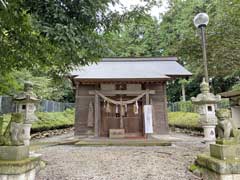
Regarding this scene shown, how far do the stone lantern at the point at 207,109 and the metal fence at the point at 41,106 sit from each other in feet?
18.1

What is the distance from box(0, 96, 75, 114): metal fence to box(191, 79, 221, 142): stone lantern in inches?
217

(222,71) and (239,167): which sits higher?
(222,71)

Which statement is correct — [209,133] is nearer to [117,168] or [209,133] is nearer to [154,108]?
[117,168]

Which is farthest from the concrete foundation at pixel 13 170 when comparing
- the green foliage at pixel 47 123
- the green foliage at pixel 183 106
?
the green foliage at pixel 183 106

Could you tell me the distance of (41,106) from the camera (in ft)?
41.7

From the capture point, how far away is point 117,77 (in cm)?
938

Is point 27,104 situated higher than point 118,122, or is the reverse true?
point 27,104

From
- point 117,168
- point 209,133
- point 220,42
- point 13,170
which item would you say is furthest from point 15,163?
point 220,42

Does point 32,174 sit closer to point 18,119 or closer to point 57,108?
point 18,119

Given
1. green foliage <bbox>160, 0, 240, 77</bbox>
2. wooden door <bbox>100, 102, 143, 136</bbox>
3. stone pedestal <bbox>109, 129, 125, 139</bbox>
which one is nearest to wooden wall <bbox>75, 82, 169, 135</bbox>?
wooden door <bbox>100, 102, 143, 136</bbox>

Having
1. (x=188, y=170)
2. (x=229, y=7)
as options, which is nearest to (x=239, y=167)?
(x=188, y=170)

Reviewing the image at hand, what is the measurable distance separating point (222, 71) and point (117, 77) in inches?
204

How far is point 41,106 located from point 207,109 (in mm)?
10845

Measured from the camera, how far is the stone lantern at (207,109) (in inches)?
200
